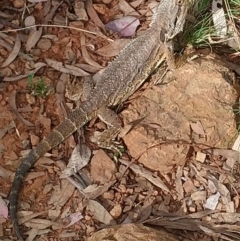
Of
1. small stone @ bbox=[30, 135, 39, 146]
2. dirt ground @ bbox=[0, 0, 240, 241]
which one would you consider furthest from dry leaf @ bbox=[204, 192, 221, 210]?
small stone @ bbox=[30, 135, 39, 146]

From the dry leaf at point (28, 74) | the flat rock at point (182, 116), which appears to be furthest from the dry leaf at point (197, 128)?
the dry leaf at point (28, 74)

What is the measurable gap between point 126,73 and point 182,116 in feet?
2.21

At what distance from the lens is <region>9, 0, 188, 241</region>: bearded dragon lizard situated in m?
5.34

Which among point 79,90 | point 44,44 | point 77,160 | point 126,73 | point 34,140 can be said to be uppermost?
point 44,44

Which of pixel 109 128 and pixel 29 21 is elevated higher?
pixel 29 21

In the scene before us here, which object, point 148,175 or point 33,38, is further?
point 33,38

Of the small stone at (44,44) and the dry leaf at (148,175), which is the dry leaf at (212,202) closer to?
the dry leaf at (148,175)

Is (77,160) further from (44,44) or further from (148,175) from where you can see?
(44,44)

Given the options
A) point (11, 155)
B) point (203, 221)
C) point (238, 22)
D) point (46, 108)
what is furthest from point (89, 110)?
point (238, 22)

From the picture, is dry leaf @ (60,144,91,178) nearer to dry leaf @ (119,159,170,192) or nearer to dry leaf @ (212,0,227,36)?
dry leaf @ (119,159,170,192)

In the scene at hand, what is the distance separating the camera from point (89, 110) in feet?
17.9

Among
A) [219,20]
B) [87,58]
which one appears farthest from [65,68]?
[219,20]

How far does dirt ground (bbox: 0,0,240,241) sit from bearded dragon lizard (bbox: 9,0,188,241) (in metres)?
0.13

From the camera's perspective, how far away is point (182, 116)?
549cm
